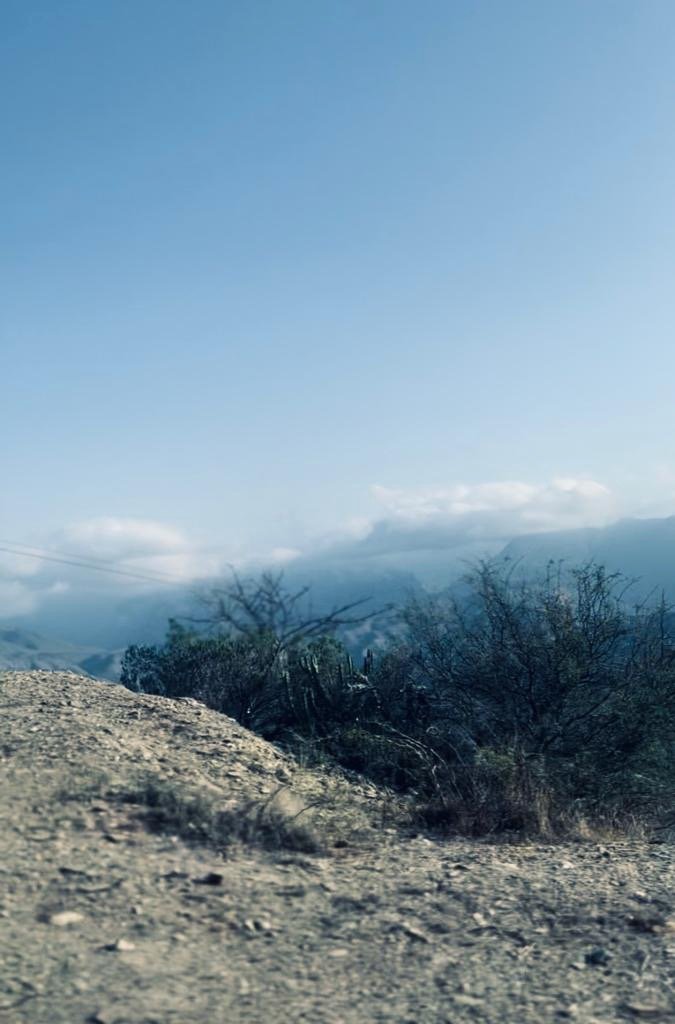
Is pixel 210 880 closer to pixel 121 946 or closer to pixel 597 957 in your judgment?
pixel 121 946

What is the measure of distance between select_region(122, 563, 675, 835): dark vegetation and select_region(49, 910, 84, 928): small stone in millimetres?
5331

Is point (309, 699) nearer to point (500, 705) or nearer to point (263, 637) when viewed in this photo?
point (263, 637)

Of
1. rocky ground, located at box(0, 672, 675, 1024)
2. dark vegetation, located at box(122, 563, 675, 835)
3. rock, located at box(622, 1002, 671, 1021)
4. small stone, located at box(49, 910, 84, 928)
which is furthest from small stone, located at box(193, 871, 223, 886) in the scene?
dark vegetation, located at box(122, 563, 675, 835)

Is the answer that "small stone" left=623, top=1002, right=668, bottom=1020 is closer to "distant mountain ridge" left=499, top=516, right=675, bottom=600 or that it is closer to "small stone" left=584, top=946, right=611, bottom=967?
"small stone" left=584, top=946, right=611, bottom=967

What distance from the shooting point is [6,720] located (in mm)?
9797

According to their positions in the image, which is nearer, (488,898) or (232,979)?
(232,979)

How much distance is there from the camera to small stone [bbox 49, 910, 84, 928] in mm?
5680

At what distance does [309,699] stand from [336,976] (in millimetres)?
9511

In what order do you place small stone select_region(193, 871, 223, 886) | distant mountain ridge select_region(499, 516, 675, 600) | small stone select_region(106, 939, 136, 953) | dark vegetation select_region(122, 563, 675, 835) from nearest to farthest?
small stone select_region(106, 939, 136, 953) < small stone select_region(193, 871, 223, 886) < dark vegetation select_region(122, 563, 675, 835) < distant mountain ridge select_region(499, 516, 675, 600)

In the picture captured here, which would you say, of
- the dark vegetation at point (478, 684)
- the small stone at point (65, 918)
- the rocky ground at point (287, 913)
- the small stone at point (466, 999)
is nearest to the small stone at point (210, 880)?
the rocky ground at point (287, 913)

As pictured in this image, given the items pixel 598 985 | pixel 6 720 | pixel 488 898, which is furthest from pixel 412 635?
pixel 598 985

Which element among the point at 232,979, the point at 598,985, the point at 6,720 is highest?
the point at 6,720

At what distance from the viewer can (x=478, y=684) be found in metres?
14.7

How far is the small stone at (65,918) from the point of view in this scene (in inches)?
224
